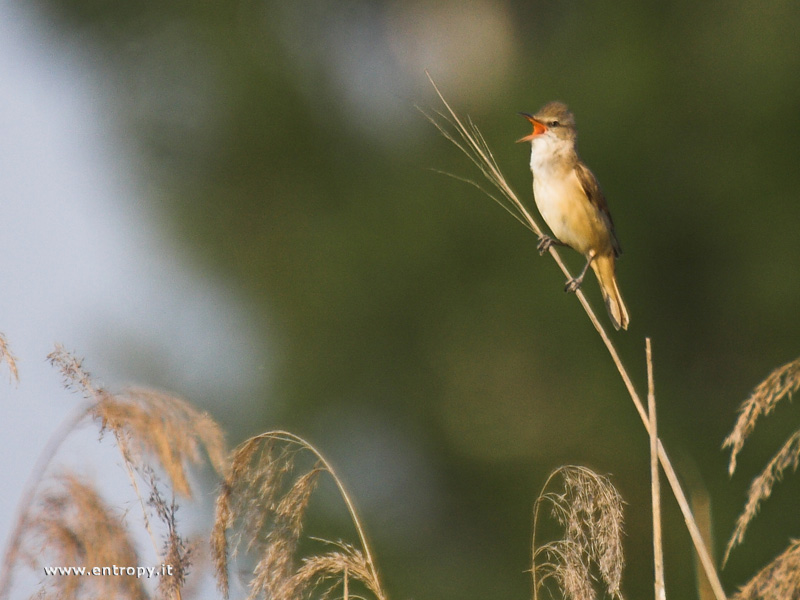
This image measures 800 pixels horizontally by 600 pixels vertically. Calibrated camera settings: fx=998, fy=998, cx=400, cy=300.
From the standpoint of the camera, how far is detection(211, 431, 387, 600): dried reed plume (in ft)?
6.96

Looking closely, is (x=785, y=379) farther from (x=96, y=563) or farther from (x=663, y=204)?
(x=663, y=204)

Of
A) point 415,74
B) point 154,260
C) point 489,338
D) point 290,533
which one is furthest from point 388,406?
point 290,533

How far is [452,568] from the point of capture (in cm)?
1088

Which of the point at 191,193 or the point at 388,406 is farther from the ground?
the point at 191,193

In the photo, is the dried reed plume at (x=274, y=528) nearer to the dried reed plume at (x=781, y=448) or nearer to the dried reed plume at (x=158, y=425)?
the dried reed plume at (x=158, y=425)

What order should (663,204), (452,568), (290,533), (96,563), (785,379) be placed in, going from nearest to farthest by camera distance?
1. (96,563)
2. (785,379)
3. (290,533)
4. (452,568)
5. (663,204)

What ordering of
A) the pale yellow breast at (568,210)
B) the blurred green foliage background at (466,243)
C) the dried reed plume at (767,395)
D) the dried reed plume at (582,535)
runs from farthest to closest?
the blurred green foliage background at (466,243), the pale yellow breast at (568,210), the dried reed plume at (582,535), the dried reed plume at (767,395)

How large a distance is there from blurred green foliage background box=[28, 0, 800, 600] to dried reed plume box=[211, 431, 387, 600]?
26.9 feet

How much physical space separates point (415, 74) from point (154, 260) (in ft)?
12.2

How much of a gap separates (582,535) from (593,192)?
2811 mm

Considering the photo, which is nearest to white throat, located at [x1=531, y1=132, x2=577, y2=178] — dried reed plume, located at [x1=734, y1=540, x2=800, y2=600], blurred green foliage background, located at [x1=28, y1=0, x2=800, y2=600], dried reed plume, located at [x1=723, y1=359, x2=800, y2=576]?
dried reed plume, located at [x1=723, y1=359, x2=800, y2=576]

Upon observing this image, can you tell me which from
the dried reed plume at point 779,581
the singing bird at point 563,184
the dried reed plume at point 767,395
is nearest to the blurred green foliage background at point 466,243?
the singing bird at point 563,184

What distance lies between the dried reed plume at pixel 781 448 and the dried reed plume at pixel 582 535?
32 centimetres

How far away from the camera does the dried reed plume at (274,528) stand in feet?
6.96
